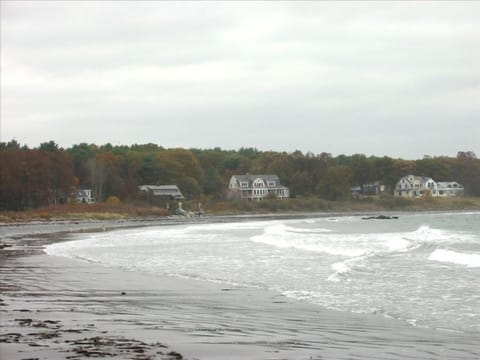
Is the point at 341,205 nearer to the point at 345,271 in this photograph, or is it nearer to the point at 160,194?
the point at 160,194

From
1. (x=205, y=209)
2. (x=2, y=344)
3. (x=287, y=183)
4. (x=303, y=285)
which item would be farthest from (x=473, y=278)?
(x=287, y=183)

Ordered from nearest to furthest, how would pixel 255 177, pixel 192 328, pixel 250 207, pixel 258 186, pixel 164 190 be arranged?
pixel 192 328, pixel 164 190, pixel 250 207, pixel 258 186, pixel 255 177

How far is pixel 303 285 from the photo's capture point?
1966 centimetres

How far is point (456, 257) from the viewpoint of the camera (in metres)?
27.9

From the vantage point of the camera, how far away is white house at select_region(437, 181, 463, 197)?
16125 centimetres

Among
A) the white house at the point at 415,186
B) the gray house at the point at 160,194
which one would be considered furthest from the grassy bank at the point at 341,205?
the white house at the point at 415,186

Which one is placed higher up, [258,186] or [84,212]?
[258,186]

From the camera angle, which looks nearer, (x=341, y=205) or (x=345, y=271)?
(x=345, y=271)

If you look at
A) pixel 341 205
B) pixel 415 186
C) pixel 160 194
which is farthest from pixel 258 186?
pixel 415 186

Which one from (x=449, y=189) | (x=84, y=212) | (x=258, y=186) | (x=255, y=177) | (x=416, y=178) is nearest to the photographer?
(x=84, y=212)

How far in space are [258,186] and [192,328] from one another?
456 feet

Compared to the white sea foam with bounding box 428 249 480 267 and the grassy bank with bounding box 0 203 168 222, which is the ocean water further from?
the grassy bank with bounding box 0 203 168 222

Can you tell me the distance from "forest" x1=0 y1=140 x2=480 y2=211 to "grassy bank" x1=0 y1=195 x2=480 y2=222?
353cm

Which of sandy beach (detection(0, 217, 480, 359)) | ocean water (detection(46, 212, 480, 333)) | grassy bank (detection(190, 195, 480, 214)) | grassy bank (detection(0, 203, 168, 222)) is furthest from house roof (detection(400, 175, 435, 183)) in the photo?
sandy beach (detection(0, 217, 480, 359))
